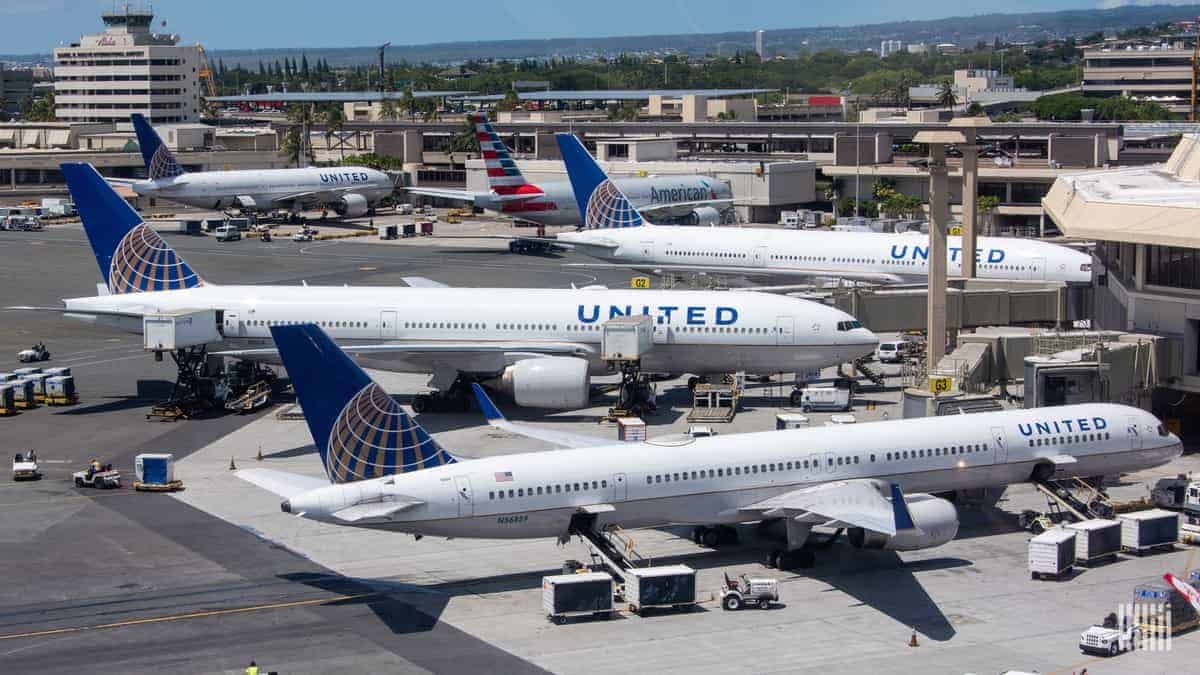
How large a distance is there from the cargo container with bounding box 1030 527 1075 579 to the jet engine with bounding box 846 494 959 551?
217 cm

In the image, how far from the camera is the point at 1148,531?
4494 cm

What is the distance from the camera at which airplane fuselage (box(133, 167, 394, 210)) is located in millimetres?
138375

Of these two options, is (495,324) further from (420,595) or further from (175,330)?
(420,595)

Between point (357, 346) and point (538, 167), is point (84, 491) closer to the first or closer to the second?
point (357, 346)

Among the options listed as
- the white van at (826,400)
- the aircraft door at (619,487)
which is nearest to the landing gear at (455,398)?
the white van at (826,400)

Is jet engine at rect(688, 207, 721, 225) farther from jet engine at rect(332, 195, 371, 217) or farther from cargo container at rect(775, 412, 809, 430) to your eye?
cargo container at rect(775, 412, 809, 430)

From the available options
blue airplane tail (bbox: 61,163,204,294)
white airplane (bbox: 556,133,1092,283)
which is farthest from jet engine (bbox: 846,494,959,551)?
white airplane (bbox: 556,133,1092,283)

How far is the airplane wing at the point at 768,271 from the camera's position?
282 ft

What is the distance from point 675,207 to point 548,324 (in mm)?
63766

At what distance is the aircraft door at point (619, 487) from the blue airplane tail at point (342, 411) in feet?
17.9

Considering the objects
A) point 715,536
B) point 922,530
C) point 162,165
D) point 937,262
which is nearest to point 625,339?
point 937,262

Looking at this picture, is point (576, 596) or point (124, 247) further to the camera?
point (124, 247)

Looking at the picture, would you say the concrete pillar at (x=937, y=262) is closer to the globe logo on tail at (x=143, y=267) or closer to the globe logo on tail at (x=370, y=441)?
the globe logo on tail at (x=370, y=441)

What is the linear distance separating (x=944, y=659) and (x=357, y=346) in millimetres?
34607
